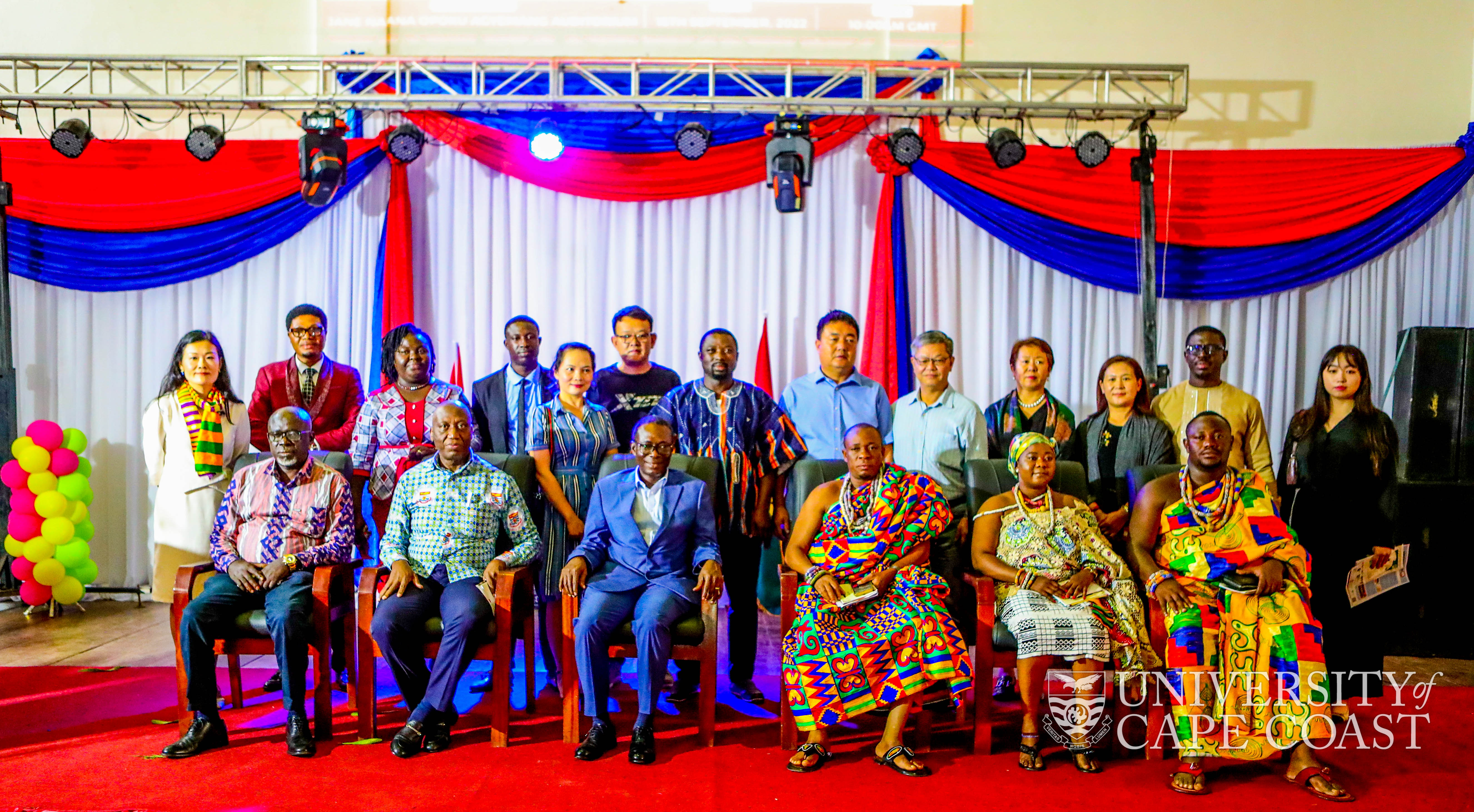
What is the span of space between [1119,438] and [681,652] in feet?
6.68

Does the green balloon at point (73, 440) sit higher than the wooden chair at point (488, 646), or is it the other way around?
the green balloon at point (73, 440)

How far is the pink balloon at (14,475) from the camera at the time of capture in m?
5.47

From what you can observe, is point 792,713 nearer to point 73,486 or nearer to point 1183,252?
point 1183,252

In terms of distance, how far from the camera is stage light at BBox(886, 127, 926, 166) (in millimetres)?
5879

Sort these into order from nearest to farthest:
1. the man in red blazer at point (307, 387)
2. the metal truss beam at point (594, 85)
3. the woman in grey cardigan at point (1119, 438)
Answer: the woman in grey cardigan at point (1119, 438) < the man in red blazer at point (307, 387) < the metal truss beam at point (594, 85)

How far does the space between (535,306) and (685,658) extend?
10.9 feet

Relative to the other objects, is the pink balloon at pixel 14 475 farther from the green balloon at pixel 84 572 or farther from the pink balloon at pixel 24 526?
the green balloon at pixel 84 572

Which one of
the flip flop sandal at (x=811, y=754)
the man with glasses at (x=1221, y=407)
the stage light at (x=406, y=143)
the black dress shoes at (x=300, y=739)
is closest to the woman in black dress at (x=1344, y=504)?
the man with glasses at (x=1221, y=407)

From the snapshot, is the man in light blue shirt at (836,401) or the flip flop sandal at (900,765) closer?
the flip flop sandal at (900,765)

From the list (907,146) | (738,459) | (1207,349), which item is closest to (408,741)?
(738,459)

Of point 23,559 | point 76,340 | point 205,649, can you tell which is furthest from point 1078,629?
point 76,340

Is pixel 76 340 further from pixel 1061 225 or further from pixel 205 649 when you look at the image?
pixel 1061 225

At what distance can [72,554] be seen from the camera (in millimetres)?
5543

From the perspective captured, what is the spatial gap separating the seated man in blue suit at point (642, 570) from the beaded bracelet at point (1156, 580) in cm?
144
